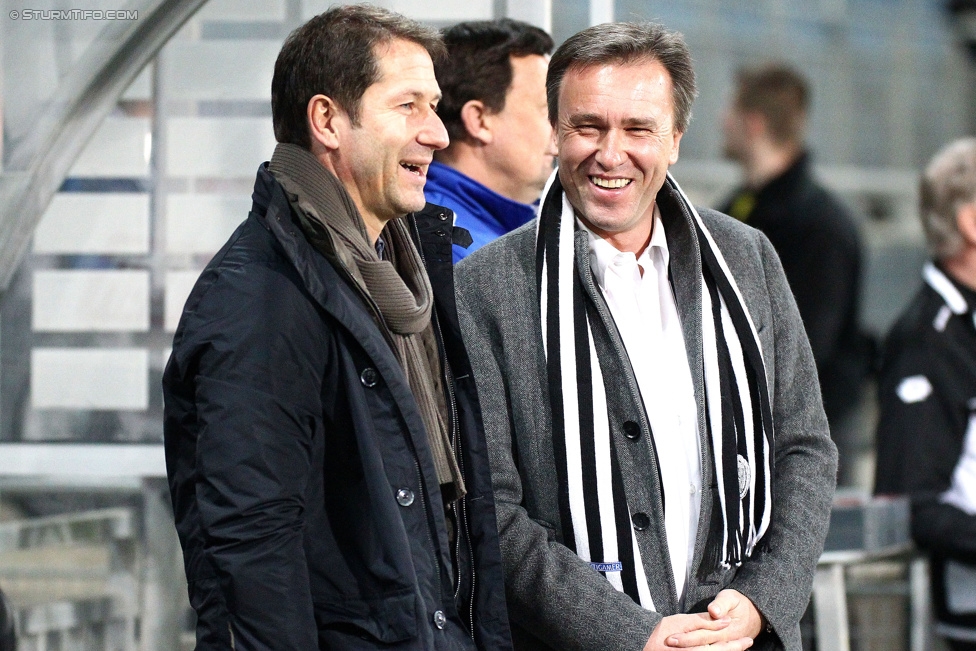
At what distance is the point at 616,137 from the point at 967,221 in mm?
1891

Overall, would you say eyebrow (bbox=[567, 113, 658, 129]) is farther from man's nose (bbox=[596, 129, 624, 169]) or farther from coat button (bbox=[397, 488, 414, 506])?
coat button (bbox=[397, 488, 414, 506])

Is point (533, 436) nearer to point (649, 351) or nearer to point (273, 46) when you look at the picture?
point (649, 351)

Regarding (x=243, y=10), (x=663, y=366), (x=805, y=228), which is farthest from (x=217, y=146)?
(x=805, y=228)

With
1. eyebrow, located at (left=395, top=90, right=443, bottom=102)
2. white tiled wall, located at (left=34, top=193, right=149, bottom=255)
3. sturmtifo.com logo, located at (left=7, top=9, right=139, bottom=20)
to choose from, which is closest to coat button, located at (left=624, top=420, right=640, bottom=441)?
eyebrow, located at (left=395, top=90, right=443, bottom=102)

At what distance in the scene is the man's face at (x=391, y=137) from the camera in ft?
5.87

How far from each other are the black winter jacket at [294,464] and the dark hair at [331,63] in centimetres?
9

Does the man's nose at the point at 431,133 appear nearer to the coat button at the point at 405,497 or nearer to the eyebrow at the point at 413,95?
the eyebrow at the point at 413,95

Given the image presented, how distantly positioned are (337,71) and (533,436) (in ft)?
2.12

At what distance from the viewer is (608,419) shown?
2.04 meters

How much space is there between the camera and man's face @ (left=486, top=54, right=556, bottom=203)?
9.20 ft

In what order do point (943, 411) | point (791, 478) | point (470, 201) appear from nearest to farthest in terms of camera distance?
Result: point (791, 478) < point (470, 201) < point (943, 411)

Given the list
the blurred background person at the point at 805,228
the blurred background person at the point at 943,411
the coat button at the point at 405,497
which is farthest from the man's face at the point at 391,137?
the blurred background person at the point at 805,228

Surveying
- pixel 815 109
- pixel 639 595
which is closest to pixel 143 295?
pixel 639 595

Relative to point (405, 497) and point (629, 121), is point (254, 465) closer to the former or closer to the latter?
point (405, 497)
